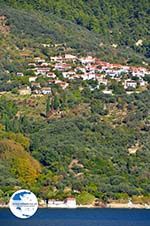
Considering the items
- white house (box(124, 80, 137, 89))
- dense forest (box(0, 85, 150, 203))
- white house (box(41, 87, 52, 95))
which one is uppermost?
white house (box(124, 80, 137, 89))

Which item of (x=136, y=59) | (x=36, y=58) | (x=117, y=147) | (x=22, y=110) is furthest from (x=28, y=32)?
(x=117, y=147)

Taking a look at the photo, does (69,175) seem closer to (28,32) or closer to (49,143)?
(49,143)

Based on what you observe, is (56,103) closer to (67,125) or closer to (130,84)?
(67,125)

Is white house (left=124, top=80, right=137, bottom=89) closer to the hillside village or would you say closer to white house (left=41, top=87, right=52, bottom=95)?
the hillside village

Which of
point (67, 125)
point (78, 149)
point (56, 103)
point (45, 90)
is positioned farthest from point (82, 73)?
point (78, 149)

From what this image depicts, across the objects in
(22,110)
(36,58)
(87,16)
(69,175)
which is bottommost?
(69,175)

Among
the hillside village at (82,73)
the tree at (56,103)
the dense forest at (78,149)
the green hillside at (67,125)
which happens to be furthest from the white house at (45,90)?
the tree at (56,103)

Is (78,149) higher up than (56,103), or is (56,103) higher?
(56,103)

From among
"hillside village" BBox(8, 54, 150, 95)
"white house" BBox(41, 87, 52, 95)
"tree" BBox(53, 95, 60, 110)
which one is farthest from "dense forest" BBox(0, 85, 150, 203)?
"hillside village" BBox(8, 54, 150, 95)
